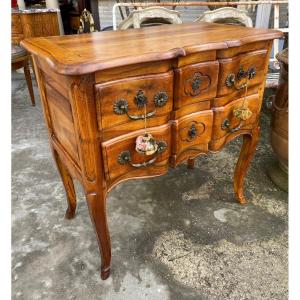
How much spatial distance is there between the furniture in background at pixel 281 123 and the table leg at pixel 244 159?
0.34 metres

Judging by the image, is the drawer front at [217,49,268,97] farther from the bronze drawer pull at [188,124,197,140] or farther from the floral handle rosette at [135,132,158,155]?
the floral handle rosette at [135,132,158,155]

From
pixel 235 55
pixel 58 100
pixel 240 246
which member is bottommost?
pixel 240 246

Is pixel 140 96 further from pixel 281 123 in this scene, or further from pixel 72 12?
pixel 72 12

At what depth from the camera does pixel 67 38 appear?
4.28 ft

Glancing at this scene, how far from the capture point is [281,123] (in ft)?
6.24

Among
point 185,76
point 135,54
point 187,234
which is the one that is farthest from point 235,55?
point 187,234

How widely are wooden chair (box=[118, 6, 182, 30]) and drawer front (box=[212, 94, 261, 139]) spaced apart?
1.20 meters

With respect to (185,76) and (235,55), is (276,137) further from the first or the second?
(185,76)

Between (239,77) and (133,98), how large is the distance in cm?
55

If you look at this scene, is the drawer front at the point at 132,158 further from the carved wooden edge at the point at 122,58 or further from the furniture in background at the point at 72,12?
the furniture in background at the point at 72,12

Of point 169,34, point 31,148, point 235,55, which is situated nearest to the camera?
point 235,55

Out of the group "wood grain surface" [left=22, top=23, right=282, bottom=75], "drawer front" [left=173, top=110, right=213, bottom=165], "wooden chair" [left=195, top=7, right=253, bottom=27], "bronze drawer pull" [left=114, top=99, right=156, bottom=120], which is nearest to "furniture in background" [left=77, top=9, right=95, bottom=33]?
"wooden chair" [left=195, top=7, right=253, bottom=27]

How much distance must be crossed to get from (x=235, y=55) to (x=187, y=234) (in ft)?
3.20

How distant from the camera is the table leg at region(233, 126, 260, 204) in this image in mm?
1637
